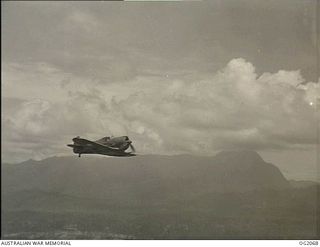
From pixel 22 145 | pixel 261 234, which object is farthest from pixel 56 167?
pixel 261 234

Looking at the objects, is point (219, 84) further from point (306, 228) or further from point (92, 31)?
point (306, 228)

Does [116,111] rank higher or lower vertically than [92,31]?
lower

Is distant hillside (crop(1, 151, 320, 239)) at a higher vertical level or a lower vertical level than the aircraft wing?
lower

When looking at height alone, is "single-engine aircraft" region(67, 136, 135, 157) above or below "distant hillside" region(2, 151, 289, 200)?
above

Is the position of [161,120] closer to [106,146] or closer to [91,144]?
[106,146]

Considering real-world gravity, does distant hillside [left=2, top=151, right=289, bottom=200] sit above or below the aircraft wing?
below
